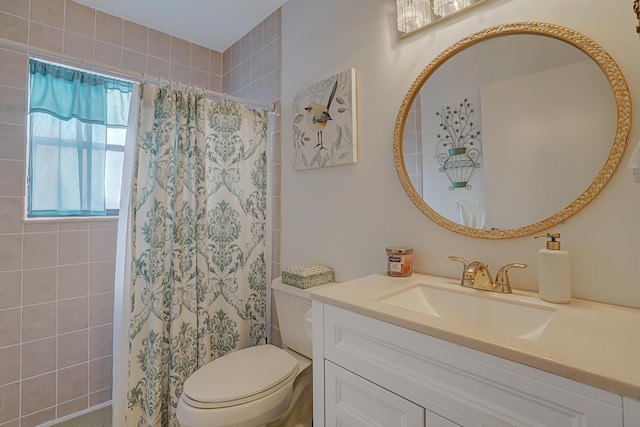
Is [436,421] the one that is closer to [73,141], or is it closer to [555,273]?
[555,273]

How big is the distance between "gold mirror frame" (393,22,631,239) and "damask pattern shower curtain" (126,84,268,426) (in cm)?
103

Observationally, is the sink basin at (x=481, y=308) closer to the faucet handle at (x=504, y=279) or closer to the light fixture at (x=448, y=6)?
the faucet handle at (x=504, y=279)

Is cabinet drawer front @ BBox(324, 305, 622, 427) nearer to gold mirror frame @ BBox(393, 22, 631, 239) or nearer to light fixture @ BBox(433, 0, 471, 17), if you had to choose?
gold mirror frame @ BBox(393, 22, 631, 239)

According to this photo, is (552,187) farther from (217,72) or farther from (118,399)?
(217,72)

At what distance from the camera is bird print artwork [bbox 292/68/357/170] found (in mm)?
1462

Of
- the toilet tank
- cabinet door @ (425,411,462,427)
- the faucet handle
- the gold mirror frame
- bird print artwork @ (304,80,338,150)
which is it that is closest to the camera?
cabinet door @ (425,411,462,427)

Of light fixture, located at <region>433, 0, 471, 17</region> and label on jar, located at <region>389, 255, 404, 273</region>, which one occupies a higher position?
light fixture, located at <region>433, 0, 471, 17</region>

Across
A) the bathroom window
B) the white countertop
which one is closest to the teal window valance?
the bathroom window

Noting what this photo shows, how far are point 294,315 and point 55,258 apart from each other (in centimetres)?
147

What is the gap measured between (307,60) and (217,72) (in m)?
1.15

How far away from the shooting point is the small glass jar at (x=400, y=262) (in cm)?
117

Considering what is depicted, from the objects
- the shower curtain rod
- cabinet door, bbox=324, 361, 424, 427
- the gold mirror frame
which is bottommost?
cabinet door, bbox=324, 361, 424, 427

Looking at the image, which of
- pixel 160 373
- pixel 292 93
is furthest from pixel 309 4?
pixel 160 373

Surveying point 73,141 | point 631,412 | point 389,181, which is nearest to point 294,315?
point 389,181
